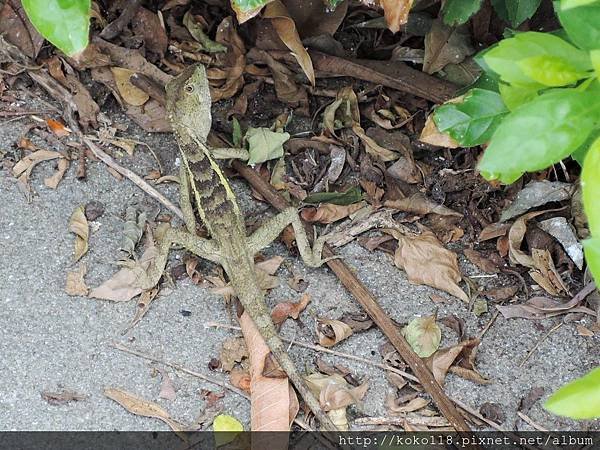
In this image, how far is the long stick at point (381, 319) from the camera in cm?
316

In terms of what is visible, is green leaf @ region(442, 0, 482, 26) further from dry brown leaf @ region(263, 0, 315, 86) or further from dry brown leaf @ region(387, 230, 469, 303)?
dry brown leaf @ region(387, 230, 469, 303)

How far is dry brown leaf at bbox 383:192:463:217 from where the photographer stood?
12.6 feet

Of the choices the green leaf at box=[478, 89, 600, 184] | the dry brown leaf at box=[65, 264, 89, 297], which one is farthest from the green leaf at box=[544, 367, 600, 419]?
Answer: the dry brown leaf at box=[65, 264, 89, 297]

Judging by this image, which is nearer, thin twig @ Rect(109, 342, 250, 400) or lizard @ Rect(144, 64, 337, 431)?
thin twig @ Rect(109, 342, 250, 400)

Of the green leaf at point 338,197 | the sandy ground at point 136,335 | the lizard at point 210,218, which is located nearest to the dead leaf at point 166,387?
the sandy ground at point 136,335

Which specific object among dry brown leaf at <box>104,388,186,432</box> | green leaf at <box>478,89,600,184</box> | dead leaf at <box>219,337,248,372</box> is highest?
green leaf at <box>478,89,600,184</box>

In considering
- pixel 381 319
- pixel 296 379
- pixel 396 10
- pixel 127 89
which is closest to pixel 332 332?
pixel 381 319

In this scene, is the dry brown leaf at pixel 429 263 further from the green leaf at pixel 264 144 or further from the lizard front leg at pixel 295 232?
the green leaf at pixel 264 144

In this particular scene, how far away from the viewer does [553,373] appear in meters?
3.35

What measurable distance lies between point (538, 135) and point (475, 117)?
33.7 inches

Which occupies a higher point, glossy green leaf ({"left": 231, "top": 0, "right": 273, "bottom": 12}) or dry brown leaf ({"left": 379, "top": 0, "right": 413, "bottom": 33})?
glossy green leaf ({"left": 231, "top": 0, "right": 273, "bottom": 12})

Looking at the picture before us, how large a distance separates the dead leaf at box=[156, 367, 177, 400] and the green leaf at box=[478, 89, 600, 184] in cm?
199

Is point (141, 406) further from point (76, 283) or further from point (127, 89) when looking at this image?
point (127, 89)

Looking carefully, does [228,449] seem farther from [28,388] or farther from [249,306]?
[28,388]
